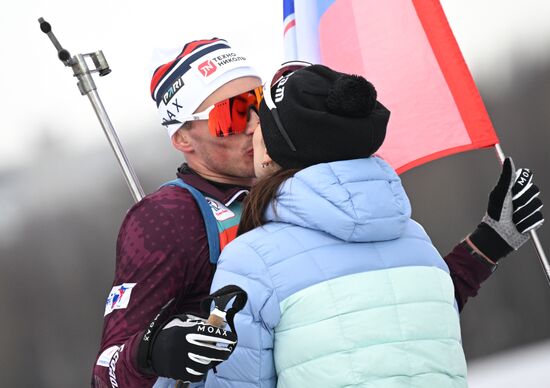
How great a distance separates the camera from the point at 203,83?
1.76m

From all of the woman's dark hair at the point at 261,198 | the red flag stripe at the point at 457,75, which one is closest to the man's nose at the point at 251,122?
the woman's dark hair at the point at 261,198

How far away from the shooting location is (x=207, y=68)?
5.82ft

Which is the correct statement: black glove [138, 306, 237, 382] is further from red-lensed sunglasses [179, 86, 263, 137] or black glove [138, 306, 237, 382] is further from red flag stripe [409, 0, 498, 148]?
red flag stripe [409, 0, 498, 148]

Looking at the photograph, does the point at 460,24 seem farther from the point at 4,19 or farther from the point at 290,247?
the point at 290,247

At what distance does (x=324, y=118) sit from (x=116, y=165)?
2828 mm

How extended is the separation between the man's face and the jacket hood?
1.42ft

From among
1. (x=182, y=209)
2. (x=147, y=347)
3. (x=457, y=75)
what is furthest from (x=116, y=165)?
(x=147, y=347)

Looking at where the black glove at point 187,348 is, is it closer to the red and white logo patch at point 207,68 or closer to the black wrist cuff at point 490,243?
the red and white logo patch at point 207,68

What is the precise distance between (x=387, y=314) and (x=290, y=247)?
18cm

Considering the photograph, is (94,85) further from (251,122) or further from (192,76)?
(251,122)

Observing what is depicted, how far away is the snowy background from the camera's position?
3.77 m

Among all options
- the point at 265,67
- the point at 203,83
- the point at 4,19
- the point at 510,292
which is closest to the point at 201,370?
the point at 203,83

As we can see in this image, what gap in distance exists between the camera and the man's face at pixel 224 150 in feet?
5.73

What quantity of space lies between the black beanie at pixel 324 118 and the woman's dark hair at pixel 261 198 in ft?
0.09
